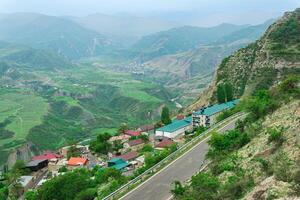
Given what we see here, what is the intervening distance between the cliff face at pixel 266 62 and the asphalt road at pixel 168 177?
43.9 meters

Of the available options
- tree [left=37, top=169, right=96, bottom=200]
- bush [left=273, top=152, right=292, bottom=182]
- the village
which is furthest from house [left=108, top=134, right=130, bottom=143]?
bush [left=273, top=152, right=292, bottom=182]

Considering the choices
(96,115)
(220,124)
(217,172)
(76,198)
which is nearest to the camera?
(217,172)

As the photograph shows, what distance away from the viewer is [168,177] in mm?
29297

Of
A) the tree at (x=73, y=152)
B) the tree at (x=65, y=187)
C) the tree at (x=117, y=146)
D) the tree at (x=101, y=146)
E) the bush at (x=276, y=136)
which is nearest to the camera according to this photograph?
the bush at (x=276, y=136)

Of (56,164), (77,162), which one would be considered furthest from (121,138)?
(77,162)

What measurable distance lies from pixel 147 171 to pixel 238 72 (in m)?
62.1

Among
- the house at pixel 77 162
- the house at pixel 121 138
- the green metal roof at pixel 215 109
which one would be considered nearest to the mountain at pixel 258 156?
the house at pixel 77 162

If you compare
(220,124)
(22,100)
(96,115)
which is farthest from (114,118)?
(220,124)

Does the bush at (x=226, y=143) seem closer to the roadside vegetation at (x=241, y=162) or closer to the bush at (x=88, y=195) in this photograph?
the roadside vegetation at (x=241, y=162)

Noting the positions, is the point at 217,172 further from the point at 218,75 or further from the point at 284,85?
the point at 218,75

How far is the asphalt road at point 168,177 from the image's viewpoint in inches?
1037

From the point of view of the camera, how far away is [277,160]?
19391 millimetres

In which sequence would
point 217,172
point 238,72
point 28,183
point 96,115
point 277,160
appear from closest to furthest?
point 277,160 < point 217,172 < point 28,183 < point 238,72 < point 96,115

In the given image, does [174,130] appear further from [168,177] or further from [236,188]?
[236,188]
